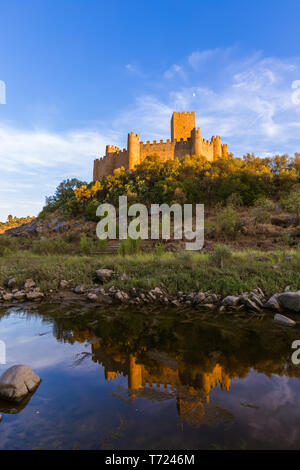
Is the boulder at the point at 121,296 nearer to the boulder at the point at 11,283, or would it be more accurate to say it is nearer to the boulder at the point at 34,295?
the boulder at the point at 34,295

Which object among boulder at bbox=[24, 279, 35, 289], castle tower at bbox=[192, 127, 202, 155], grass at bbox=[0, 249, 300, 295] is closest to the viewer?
grass at bbox=[0, 249, 300, 295]

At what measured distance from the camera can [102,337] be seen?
4.44 m

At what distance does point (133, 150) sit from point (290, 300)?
27.4 m

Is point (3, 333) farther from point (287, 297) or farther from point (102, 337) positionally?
point (287, 297)

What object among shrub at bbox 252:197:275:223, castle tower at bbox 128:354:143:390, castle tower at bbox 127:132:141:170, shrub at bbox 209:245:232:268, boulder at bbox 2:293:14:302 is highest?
castle tower at bbox 127:132:141:170

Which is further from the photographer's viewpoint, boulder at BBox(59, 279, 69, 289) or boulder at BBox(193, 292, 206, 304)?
boulder at BBox(59, 279, 69, 289)

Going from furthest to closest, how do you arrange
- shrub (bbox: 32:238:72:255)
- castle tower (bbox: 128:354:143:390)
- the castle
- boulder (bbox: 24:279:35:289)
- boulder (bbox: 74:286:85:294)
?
the castle, shrub (bbox: 32:238:72:255), boulder (bbox: 24:279:35:289), boulder (bbox: 74:286:85:294), castle tower (bbox: 128:354:143:390)

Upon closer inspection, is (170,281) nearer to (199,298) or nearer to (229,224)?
(199,298)

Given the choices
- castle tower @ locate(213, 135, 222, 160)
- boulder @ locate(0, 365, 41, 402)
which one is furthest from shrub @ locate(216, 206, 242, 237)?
castle tower @ locate(213, 135, 222, 160)

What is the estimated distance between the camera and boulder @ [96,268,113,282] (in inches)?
302

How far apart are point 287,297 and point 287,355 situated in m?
2.34

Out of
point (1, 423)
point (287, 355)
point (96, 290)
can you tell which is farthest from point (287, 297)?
point (1, 423)

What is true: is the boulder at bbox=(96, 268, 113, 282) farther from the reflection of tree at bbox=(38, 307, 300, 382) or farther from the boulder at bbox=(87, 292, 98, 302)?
the reflection of tree at bbox=(38, 307, 300, 382)

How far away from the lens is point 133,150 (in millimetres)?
30000
